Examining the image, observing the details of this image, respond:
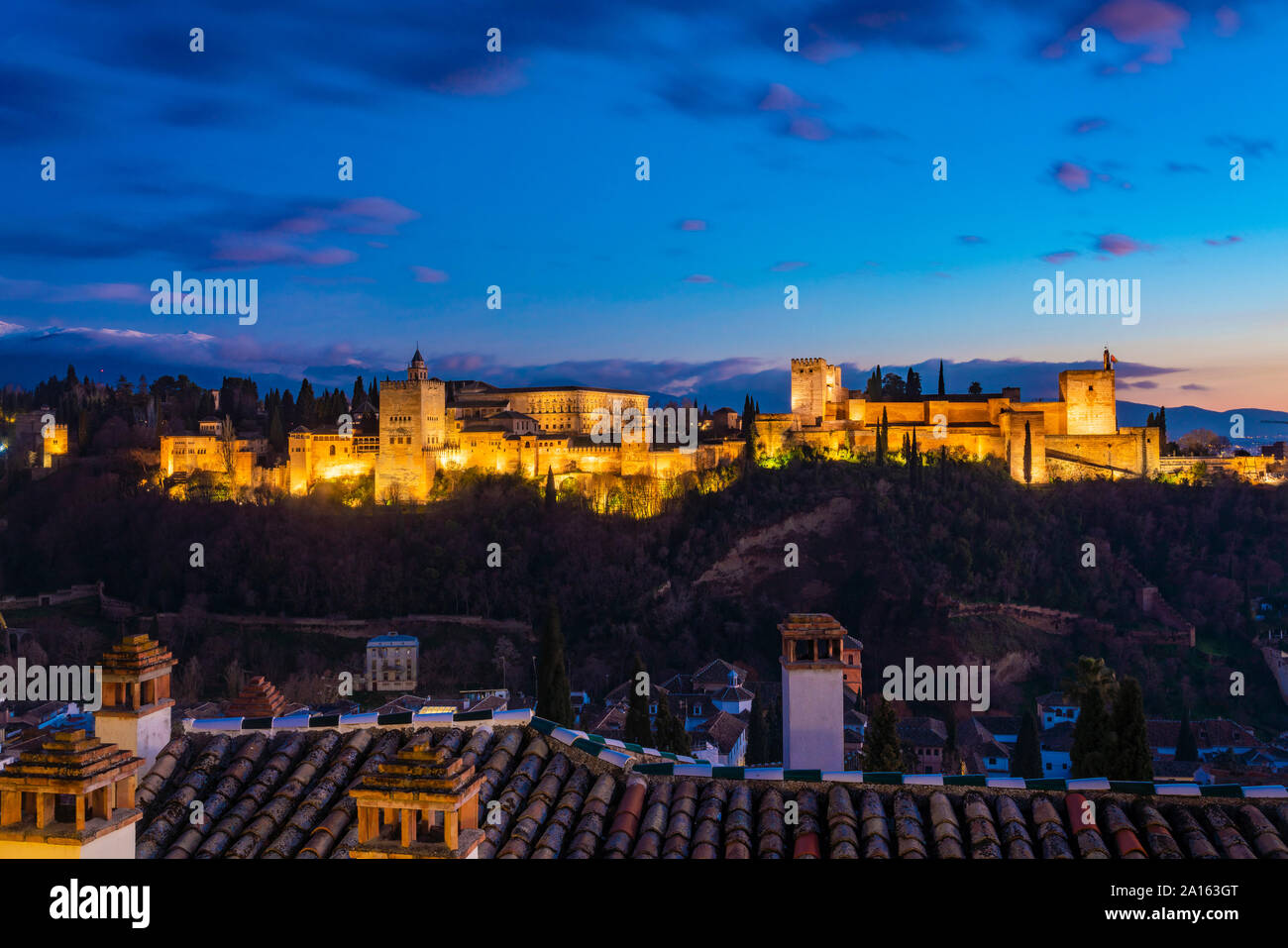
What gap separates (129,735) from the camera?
8.80 metres

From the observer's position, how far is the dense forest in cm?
4753

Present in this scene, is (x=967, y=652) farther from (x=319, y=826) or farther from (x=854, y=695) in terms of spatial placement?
(x=319, y=826)

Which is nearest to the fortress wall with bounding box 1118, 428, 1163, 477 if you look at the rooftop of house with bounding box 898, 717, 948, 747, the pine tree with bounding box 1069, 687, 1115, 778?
the rooftop of house with bounding box 898, 717, 948, 747

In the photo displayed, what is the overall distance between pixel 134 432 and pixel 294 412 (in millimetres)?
9716

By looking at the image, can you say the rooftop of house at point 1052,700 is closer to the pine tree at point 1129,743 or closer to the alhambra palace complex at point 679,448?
the alhambra palace complex at point 679,448

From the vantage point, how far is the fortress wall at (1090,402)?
2254 inches

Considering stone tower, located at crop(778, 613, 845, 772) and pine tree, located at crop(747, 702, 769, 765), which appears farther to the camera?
pine tree, located at crop(747, 702, 769, 765)

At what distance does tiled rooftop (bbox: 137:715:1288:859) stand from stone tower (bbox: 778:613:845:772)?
1.62 m

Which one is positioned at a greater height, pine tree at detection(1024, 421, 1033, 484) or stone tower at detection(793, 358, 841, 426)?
stone tower at detection(793, 358, 841, 426)

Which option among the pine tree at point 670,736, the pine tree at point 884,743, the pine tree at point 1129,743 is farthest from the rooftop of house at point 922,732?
the pine tree at point 1129,743

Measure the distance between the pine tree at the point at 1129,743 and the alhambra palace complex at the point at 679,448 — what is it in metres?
39.9

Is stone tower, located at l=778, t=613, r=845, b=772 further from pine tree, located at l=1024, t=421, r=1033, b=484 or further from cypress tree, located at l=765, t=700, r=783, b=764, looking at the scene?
pine tree, located at l=1024, t=421, r=1033, b=484

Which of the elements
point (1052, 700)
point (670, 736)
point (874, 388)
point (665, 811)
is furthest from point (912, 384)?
point (665, 811)
